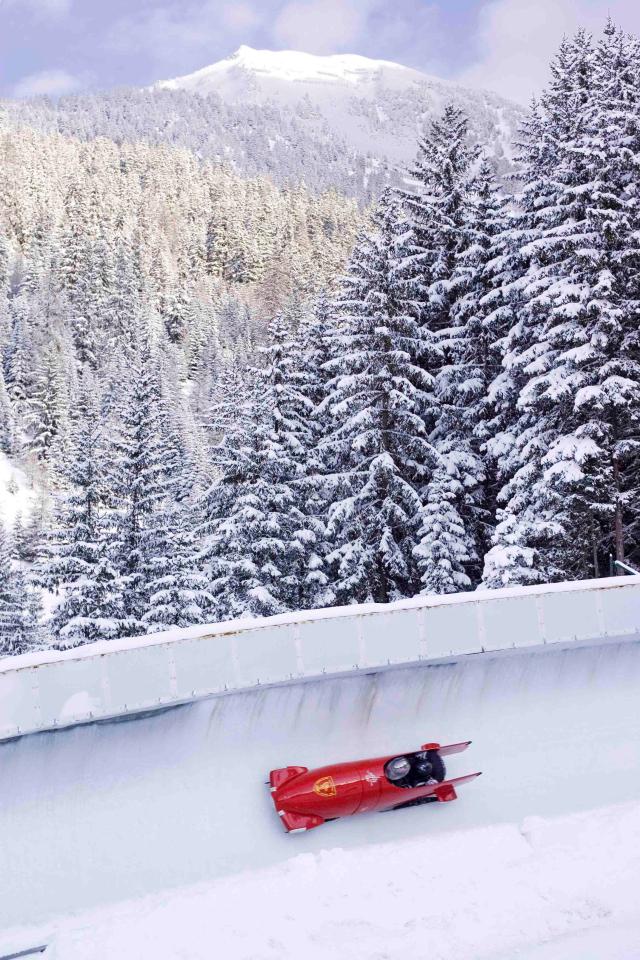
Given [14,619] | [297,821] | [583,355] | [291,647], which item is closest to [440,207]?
[583,355]

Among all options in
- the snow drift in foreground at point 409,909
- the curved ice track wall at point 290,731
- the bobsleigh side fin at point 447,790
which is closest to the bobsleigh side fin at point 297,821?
the curved ice track wall at point 290,731

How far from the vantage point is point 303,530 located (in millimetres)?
22609

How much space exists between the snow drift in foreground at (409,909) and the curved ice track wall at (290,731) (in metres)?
0.57

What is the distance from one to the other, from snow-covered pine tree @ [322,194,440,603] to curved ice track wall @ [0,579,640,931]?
932 cm

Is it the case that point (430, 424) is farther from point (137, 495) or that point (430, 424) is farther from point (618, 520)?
point (137, 495)

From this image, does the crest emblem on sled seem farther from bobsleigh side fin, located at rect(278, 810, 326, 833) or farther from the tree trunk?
the tree trunk

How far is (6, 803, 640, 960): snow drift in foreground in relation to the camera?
7.25m

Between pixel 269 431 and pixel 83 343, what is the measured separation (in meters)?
85.8

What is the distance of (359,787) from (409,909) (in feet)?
5.61

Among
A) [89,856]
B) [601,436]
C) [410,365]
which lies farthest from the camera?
[410,365]

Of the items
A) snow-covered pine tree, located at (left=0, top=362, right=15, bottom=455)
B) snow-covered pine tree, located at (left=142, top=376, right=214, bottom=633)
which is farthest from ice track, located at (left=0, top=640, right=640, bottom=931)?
snow-covered pine tree, located at (left=0, top=362, right=15, bottom=455)

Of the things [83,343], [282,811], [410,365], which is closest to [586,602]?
[282,811]

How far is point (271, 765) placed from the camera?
32.6 feet

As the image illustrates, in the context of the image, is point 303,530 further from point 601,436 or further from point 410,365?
point 601,436
